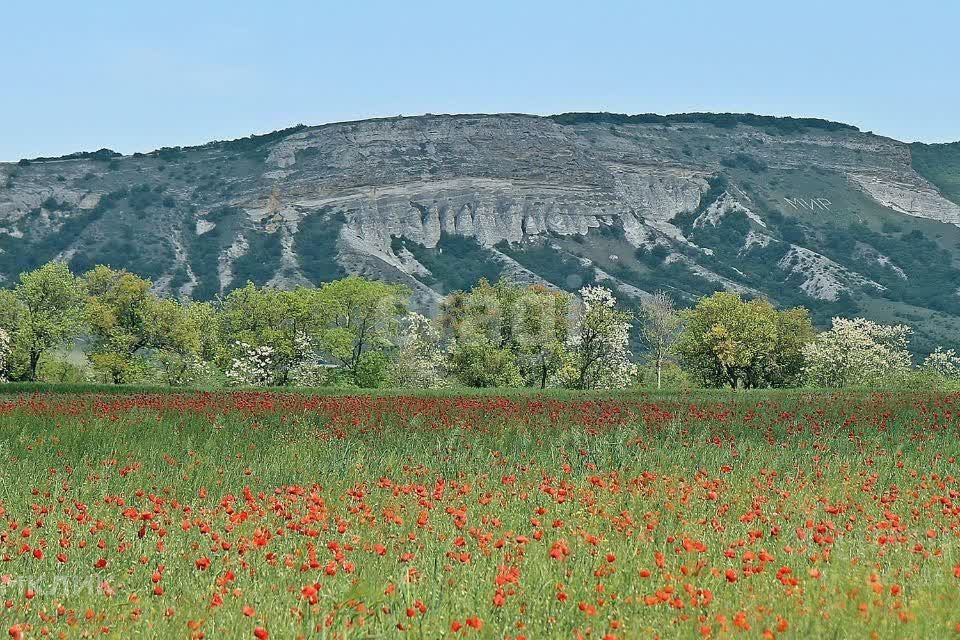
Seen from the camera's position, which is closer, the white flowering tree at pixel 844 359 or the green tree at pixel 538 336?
the green tree at pixel 538 336

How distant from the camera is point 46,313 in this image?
6391 cm

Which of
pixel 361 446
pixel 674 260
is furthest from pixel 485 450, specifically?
pixel 674 260

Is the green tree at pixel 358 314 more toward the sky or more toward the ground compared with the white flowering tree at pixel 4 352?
more toward the sky

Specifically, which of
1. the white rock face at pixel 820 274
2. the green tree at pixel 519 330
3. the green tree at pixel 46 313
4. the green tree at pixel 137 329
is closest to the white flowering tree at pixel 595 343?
the green tree at pixel 519 330

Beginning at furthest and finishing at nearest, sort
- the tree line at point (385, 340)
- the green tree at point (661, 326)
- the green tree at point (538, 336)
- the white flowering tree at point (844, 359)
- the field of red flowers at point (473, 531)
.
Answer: the green tree at point (661, 326), the white flowering tree at point (844, 359), the green tree at point (538, 336), the tree line at point (385, 340), the field of red flowers at point (473, 531)

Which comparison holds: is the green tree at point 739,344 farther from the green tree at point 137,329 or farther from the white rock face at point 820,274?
the white rock face at point 820,274

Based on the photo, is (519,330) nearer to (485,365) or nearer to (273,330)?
(485,365)

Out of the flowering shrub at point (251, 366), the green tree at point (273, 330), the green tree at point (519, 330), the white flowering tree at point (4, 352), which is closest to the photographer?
the white flowering tree at point (4, 352)

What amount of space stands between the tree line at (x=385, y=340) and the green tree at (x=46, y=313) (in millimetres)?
105

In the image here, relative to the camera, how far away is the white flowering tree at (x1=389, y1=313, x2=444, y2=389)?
246 feet

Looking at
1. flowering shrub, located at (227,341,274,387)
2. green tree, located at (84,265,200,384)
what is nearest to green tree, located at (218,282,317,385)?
flowering shrub, located at (227,341,274,387)

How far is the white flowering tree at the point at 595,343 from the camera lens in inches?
2847

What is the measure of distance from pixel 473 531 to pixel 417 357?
6850cm

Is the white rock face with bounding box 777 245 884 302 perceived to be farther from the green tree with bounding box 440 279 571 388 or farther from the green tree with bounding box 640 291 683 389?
the green tree with bounding box 440 279 571 388
